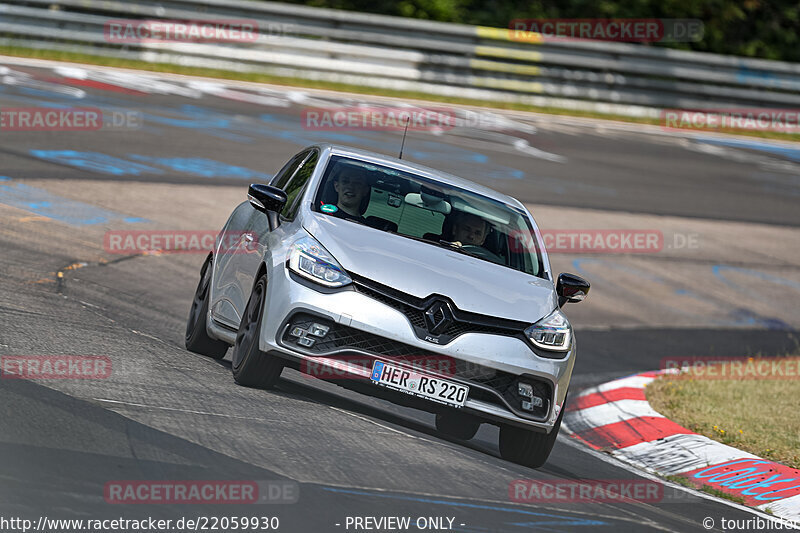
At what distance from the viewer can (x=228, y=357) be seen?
388 inches

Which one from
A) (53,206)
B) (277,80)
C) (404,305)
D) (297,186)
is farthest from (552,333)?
(277,80)

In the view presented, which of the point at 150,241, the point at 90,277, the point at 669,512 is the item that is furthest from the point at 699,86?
the point at 669,512

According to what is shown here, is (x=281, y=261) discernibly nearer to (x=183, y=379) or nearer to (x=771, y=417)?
(x=183, y=379)

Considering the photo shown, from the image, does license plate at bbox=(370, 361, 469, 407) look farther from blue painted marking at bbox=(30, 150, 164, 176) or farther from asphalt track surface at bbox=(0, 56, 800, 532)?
blue painted marking at bbox=(30, 150, 164, 176)

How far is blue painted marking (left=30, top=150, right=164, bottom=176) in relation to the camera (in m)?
16.5

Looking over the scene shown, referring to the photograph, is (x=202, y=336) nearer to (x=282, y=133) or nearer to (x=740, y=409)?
(x=740, y=409)

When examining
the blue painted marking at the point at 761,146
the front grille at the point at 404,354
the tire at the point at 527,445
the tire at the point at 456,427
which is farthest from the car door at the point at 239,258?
the blue painted marking at the point at 761,146

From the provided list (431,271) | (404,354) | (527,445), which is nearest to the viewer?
(404,354)

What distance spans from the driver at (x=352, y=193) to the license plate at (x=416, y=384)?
133 centimetres

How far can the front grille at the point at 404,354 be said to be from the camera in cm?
713

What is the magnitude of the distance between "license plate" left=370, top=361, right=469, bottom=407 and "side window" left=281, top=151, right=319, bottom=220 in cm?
143

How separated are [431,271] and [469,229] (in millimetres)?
1034

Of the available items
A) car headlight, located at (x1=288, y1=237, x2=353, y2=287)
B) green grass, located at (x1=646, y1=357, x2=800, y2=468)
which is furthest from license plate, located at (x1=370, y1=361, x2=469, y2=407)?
green grass, located at (x1=646, y1=357, x2=800, y2=468)

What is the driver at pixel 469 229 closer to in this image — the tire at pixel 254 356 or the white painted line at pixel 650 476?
the tire at pixel 254 356
